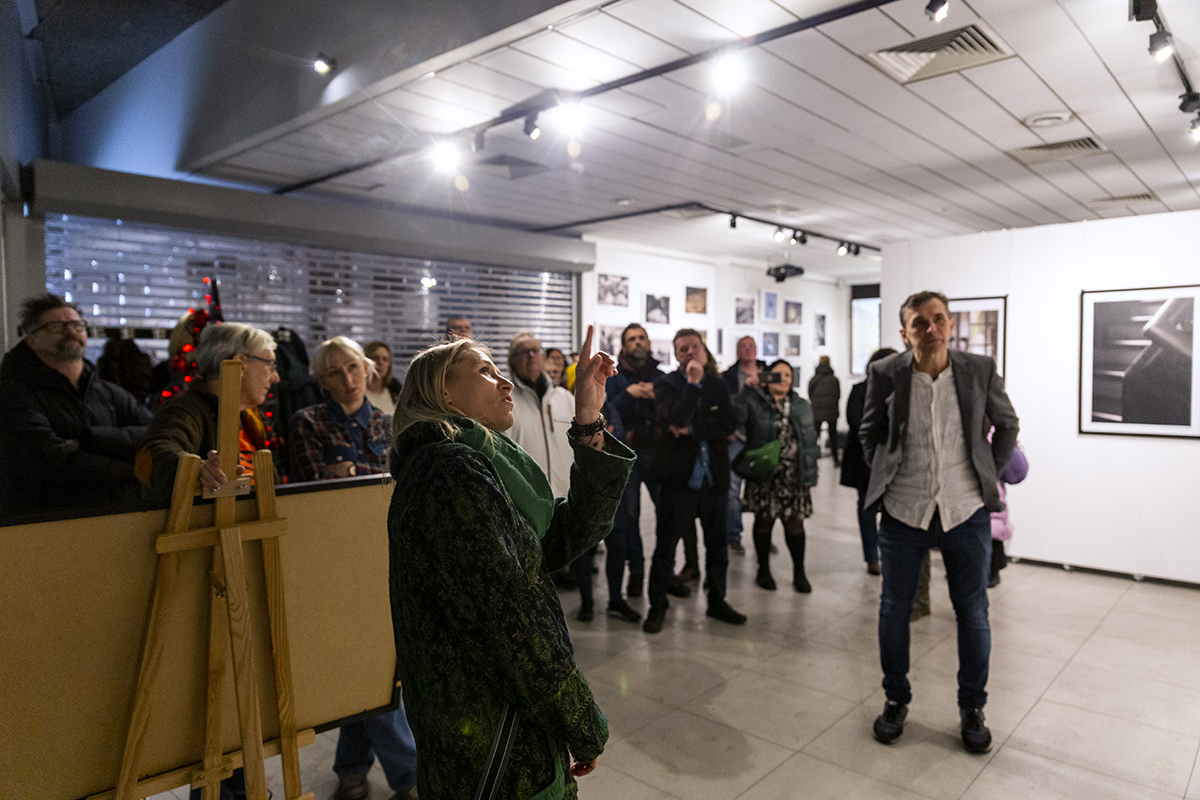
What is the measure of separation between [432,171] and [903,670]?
203 inches

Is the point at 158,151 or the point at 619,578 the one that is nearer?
the point at 619,578

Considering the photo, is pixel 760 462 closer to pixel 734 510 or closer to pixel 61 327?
pixel 734 510

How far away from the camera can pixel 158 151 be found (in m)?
6.20

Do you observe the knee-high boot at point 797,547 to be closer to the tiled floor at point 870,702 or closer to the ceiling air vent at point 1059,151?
the tiled floor at point 870,702

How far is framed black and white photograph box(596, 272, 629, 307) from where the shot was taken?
9.98 metres

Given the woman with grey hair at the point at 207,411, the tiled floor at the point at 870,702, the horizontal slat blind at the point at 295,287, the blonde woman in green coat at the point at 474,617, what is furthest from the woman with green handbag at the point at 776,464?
the horizontal slat blind at the point at 295,287

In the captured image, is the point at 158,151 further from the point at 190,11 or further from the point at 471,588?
the point at 471,588

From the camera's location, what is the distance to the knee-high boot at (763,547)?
16.3 feet

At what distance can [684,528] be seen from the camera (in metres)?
4.36

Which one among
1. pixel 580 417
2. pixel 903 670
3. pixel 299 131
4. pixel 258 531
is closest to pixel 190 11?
pixel 299 131

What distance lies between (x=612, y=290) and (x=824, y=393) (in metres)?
3.30

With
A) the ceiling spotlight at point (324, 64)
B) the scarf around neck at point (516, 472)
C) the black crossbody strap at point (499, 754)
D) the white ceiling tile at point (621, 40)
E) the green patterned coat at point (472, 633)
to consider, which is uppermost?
the ceiling spotlight at point (324, 64)

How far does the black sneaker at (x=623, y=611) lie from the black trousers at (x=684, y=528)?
0.20 m

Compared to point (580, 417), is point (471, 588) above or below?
below
